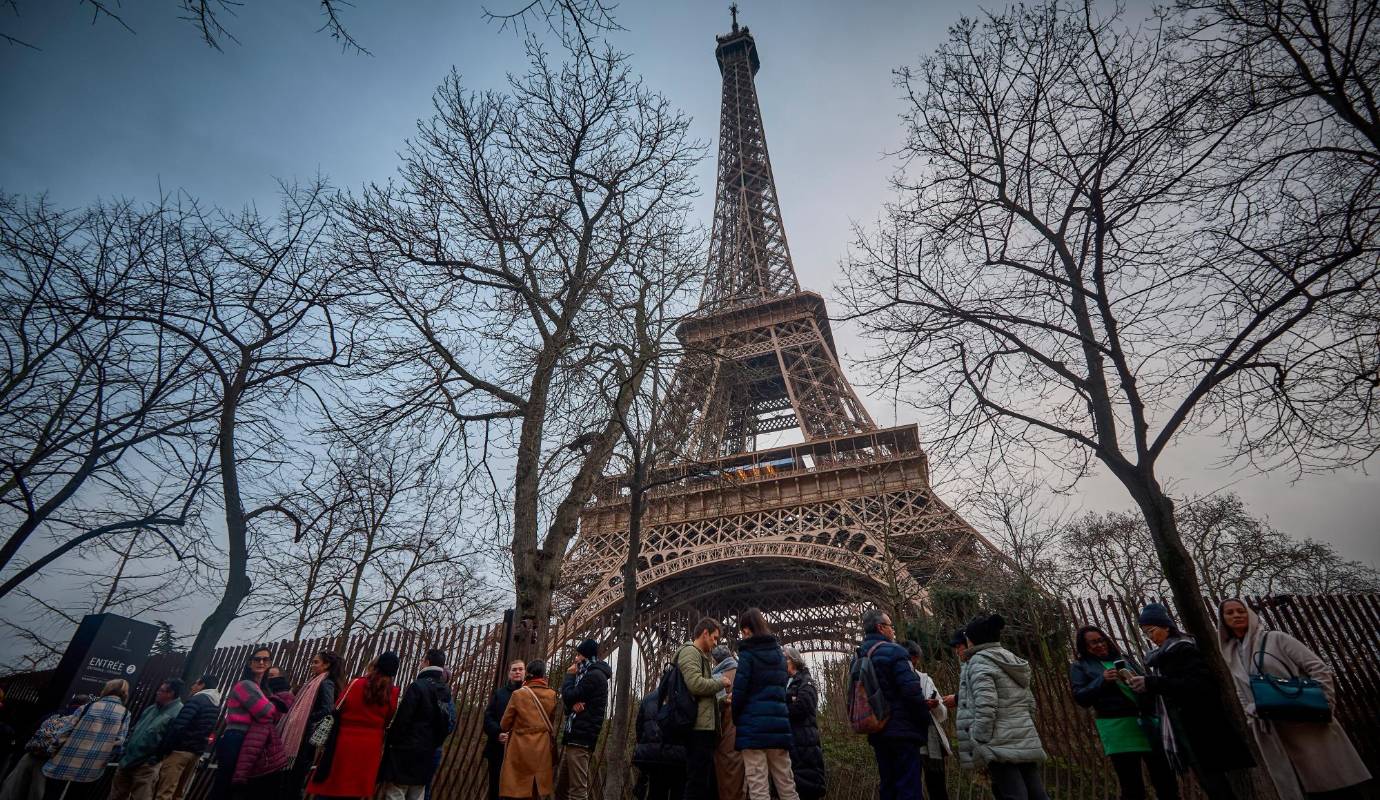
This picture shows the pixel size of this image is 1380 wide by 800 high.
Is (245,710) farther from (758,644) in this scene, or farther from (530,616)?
(758,644)

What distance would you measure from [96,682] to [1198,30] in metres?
14.5

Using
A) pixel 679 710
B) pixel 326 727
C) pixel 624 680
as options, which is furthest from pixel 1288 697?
pixel 326 727

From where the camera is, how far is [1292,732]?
3828mm

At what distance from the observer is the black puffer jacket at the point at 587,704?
5.44 meters

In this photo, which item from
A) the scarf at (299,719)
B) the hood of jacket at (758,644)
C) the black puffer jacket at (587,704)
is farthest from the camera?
the black puffer jacket at (587,704)

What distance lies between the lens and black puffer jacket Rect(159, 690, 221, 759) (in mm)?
5695

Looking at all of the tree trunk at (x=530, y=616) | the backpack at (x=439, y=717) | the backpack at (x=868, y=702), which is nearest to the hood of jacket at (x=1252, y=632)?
the backpack at (x=868, y=702)

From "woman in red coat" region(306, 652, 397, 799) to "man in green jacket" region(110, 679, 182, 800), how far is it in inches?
91.0

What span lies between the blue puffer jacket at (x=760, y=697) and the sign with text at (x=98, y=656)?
8.90 meters

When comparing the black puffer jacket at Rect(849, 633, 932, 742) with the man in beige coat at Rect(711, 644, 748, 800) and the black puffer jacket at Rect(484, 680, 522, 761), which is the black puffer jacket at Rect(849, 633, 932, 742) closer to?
the man in beige coat at Rect(711, 644, 748, 800)

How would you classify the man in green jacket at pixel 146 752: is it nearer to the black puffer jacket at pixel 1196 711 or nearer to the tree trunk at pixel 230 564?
the tree trunk at pixel 230 564

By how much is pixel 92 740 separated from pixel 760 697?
21.4 feet

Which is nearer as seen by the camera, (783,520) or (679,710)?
(679,710)

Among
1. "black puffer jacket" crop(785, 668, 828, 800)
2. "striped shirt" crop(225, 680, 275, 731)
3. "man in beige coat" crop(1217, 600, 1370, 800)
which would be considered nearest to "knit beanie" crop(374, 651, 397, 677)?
"striped shirt" crop(225, 680, 275, 731)
